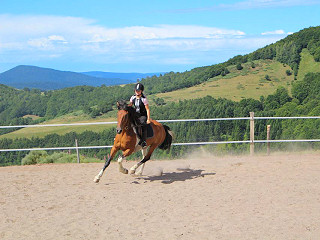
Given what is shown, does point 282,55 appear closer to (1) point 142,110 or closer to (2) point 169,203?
(1) point 142,110

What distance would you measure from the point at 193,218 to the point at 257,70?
102595 millimetres

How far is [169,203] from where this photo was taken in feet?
23.8

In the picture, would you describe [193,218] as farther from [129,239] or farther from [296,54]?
[296,54]

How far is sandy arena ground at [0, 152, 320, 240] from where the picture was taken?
568 cm

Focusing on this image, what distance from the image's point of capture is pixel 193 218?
6258mm

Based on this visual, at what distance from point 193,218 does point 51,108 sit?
13930cm

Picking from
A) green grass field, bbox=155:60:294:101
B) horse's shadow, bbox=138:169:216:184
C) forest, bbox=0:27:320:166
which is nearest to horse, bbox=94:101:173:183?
horse's shadow, bbox=138:169:216:184

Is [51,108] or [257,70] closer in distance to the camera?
[257,70]

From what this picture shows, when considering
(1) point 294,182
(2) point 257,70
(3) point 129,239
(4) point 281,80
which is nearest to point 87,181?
(3) point 129,239

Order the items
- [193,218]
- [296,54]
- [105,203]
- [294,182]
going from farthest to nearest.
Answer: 1. [296,54]
2. [294,182]
3. [105,203]
4. [193,218]

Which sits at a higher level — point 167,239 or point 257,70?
point 257,70

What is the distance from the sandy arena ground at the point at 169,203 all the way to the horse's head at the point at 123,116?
141cm

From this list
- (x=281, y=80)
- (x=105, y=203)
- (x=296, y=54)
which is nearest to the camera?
(x=105, y=203)

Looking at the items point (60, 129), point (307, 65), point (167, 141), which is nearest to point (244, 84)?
point (307, 65)
